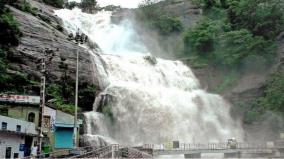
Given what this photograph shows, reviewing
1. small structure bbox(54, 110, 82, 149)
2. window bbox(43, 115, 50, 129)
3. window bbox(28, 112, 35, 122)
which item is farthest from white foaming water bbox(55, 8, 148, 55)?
window bbox(28, 112, 35, 122)

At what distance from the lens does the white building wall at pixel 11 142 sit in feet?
99.6

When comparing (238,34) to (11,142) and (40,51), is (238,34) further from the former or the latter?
(11,142)

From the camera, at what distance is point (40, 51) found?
4469cm

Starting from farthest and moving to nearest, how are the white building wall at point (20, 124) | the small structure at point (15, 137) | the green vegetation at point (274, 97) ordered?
1. the green vegetation at point (274, 97)
2. the white building wall at point (20, 124)
3. the small structure at point (15, 137)

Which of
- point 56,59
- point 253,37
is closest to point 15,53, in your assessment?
point 56,59

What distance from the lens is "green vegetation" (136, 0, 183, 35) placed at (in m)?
76.4

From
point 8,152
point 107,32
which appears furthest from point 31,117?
point 107,32

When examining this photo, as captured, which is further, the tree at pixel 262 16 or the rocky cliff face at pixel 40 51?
the tree at pixel 262 16

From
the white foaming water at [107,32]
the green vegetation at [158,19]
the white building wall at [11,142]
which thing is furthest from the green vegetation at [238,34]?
the white building wall at [11,142]

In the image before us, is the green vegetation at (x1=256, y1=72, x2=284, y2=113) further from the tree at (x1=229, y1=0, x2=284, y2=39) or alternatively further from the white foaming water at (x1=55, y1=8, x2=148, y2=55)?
the white foaming water at (x1=55, y1=8, x2=148, y2=55)

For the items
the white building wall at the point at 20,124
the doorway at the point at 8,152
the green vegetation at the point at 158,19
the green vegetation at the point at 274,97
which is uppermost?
the green vegetation at the point at 158,19

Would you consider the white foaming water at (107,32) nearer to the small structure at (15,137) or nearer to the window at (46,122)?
the window at (46,122)

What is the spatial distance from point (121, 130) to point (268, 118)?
A: 57.4 ft

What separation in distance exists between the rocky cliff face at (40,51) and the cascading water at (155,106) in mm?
2746
